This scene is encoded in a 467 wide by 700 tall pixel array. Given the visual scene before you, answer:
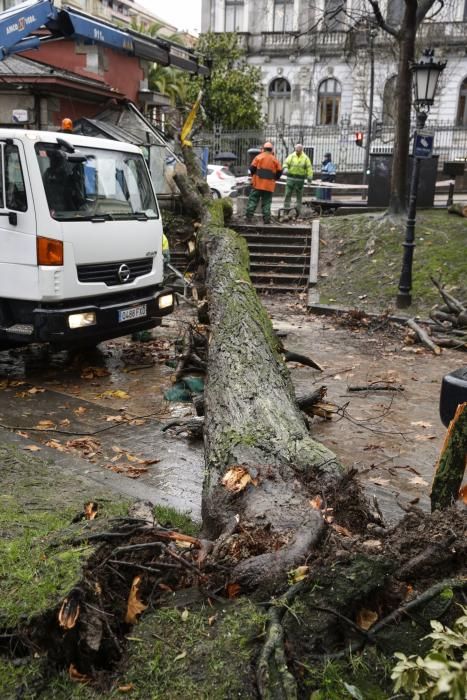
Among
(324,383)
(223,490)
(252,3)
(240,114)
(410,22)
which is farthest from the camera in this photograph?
(252,3)

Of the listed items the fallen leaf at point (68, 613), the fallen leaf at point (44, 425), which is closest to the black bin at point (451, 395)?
the fallen leaf at point (68, 613)

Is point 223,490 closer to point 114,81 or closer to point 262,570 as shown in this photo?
point 262,570

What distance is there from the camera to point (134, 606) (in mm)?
2643

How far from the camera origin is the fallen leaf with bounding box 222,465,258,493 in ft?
11.7

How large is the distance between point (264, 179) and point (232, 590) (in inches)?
591

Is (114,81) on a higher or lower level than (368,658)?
higher

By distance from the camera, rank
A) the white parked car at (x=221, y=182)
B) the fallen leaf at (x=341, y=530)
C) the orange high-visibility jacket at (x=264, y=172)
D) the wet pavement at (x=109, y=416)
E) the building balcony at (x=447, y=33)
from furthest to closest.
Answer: the building balcony at (x=447, y=33)
the white parked car at (x=221, y=182)
the orange high-visibility jacket at (x=264, y=172)
the wet pavement at (x=109, y=416)
the fallen leaf at (x=341, y=530)

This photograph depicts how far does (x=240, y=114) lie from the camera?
125ft

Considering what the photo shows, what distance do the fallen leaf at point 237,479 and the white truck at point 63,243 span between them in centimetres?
431

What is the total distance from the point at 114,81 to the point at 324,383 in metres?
13.7

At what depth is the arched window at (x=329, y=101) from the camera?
4462cm

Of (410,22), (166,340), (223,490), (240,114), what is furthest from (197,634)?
(240,114)

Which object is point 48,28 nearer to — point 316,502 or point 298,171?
point 298,171

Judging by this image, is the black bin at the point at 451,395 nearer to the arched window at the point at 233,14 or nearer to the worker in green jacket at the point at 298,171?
the worker in green jacket at the point at 298,171
